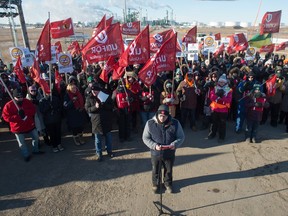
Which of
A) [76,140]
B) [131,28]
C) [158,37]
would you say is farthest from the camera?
[131,28]

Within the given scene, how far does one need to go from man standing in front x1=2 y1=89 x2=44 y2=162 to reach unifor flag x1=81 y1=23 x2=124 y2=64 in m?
1.99

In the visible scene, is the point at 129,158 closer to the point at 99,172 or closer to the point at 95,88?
the point at 99,172

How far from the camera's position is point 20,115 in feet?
19.3

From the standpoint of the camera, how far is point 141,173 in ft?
18.6

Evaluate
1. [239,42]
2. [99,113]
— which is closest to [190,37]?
[239,42]

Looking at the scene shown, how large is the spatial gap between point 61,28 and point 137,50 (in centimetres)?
639

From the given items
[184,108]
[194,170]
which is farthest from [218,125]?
[194,170]

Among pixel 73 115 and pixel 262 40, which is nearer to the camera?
pixel 73 115

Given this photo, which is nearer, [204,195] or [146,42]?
[204,195]

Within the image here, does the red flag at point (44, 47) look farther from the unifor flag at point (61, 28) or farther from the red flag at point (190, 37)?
the red flag at point (190, 37)

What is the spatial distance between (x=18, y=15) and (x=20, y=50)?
11.3 m

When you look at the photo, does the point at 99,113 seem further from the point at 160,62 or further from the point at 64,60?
the point at 64,60

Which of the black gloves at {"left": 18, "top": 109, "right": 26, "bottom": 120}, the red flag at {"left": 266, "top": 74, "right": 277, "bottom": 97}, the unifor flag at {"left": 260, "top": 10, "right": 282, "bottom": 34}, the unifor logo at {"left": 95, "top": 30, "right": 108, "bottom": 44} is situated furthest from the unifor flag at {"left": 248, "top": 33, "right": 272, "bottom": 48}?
the black gloves at {"left": 18, "top": 109, "right": 26, "bottom": 120}

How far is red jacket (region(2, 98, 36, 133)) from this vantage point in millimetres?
5840
